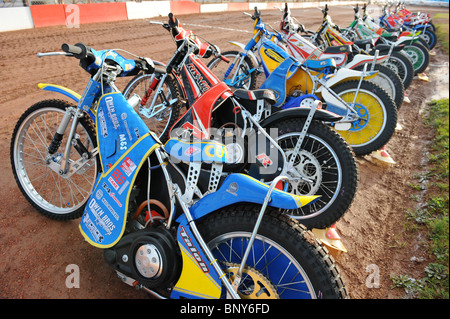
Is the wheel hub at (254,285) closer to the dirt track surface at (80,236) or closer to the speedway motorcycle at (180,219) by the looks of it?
the speedway motorcycle at (180,219)

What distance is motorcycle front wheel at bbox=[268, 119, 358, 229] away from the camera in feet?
8.79

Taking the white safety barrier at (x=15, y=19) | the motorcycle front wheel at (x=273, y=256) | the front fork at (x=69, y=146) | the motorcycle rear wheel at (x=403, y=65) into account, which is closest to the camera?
the motorcycle front wheel at (x=273, y=256)

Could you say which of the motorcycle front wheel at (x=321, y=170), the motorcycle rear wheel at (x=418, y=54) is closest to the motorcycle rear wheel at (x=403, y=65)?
the motorcycle rear wheel at (x=418, y=54)

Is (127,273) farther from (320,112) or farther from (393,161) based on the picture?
(393,161)

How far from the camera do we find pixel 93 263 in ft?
7.46

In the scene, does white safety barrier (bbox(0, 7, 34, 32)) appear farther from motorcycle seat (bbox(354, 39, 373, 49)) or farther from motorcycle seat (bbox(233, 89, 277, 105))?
motorcycle seat (bbox(354, 39, 373, 49))

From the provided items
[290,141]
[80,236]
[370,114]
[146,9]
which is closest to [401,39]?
[370,114]

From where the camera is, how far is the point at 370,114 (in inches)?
163

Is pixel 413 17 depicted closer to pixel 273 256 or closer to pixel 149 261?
pixel 273 256

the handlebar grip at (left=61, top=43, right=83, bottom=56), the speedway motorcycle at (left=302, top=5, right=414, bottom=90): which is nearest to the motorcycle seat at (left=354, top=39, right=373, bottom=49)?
the speedway motorcycle at (left=302, top=5, right=414, bottom=90)

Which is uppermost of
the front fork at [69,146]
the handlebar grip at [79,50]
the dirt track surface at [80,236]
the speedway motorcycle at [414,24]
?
the speedway motorcycle at [414,24]

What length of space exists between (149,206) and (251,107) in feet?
5.44

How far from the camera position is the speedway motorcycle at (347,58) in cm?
462
